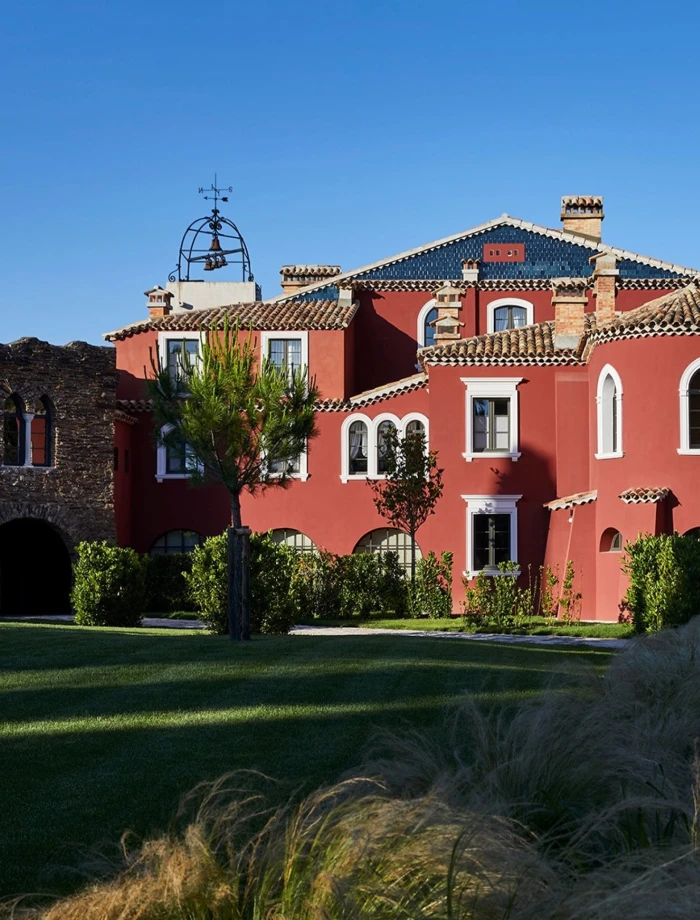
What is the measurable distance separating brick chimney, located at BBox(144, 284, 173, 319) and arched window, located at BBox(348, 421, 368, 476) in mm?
8584

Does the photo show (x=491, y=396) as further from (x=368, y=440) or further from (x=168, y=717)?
(x=168, y=717)

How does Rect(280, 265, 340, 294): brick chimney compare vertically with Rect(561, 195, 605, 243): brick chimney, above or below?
below

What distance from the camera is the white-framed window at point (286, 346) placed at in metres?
37.1

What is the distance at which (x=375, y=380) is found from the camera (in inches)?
1555

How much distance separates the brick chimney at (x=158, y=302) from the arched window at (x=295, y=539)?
9038 mm

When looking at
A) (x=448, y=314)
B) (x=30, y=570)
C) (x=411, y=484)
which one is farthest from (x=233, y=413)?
(x=448, y=314)

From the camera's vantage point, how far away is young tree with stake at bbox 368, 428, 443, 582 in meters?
31.9

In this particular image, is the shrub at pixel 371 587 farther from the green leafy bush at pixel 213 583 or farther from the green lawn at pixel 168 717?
the green lawn at pixel 168 717

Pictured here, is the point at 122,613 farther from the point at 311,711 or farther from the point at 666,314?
the point at 311,711

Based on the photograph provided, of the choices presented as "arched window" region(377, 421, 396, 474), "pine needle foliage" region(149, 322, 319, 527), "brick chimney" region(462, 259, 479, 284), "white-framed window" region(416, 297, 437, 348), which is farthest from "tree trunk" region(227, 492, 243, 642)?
"brick chimney" region(462, 259, 479, 284)

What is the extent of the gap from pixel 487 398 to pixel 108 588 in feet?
37.6

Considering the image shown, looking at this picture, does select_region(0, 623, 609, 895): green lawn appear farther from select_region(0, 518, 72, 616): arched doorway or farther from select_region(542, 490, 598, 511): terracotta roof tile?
select_region(0, 518, 72, 616): arched doorway

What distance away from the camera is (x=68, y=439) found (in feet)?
106

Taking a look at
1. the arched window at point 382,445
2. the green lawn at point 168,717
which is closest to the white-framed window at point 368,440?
the arched window at point 382,445
